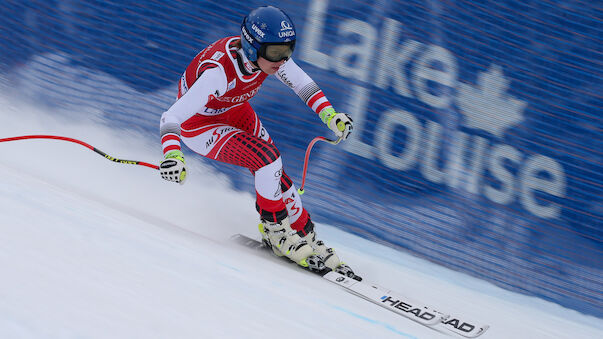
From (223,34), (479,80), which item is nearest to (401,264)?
(479,80)

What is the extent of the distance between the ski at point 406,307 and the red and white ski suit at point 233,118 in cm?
46


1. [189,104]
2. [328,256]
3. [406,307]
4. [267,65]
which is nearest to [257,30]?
[267,65]

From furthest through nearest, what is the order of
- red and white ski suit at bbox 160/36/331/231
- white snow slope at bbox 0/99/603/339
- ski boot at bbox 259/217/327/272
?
ski boot at bbox 259/217/327/272 → red and white ski suit at bbox 160/36/331/231 → white snow slope at bbox 0/99/603/339

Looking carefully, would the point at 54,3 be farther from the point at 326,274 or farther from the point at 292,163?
the point at 326,274

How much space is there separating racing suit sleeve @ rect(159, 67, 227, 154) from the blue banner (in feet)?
4.56

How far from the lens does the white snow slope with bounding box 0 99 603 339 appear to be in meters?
2.11

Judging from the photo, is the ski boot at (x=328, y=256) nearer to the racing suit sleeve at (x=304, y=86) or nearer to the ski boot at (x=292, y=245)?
the ski boot at (x=292, y=245)

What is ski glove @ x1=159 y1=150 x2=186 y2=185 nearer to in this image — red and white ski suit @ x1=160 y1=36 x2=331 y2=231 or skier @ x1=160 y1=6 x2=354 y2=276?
skier @ x1=160 y1=6 x2=354 y2=276

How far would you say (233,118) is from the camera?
143 inches

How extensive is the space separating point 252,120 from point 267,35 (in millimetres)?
747

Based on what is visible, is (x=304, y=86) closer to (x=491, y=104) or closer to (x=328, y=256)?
(x=328, y=256)

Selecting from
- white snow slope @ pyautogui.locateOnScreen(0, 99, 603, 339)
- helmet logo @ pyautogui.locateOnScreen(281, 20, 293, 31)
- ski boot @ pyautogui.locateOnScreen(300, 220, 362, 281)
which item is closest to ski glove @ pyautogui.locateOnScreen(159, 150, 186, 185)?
white snow slope @ pyautogui.locateOnScreen(0, 99, 603, 339)

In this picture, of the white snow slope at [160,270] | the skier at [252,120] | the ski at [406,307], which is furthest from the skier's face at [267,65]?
the ski at [406,307]

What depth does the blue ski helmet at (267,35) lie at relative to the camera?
10.3 feet
